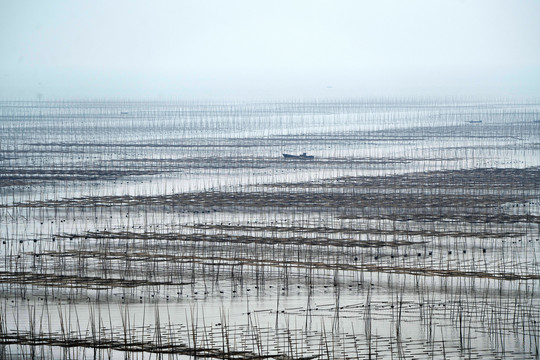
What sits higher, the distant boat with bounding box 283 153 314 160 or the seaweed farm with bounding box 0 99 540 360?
the distant boat with bounding box 283 153 314 160

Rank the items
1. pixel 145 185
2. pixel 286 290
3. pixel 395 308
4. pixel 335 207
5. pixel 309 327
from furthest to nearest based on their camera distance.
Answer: pixel 145 185, pixel 335 207, pixel 286 290, pixel 395 308, pixel 309 327

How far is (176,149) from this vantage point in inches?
1286

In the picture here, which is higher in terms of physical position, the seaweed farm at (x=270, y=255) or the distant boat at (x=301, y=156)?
the distant boat at (x=301, y=156)

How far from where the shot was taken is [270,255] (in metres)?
14.0

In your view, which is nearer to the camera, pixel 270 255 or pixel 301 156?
pixel 270 255

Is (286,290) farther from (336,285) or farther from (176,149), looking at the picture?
(176,149)

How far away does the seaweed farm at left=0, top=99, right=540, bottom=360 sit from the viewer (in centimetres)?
996

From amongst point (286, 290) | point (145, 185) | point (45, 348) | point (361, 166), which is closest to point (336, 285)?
point (286, 290)

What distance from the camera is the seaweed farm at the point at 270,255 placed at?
392 inches

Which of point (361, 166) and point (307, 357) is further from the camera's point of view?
point (361, 166)

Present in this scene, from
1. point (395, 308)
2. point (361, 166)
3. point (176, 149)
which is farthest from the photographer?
point (176, 149)

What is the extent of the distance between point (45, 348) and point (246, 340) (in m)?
2.17

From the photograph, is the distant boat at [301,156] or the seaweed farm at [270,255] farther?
the distant boat at [301,156]

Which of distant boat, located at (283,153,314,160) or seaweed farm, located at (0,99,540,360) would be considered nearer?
seaweed farm, located at (0,99,540,360)
